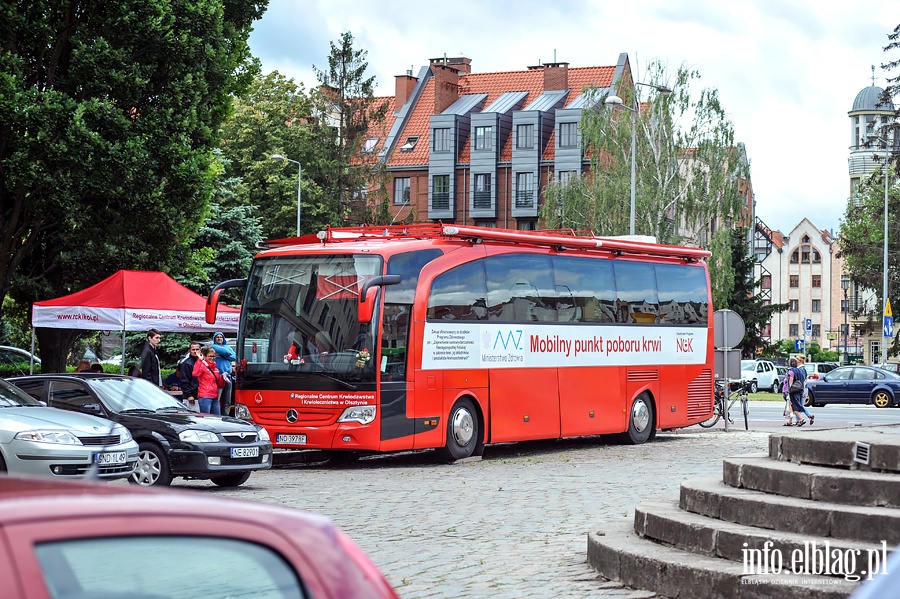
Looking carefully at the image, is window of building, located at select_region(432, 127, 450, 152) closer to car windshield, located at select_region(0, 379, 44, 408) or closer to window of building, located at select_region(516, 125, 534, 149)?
window of building, located at select_region(516, 125, 534, 149)

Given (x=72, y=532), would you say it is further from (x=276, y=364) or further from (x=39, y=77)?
(x=39, y=77)

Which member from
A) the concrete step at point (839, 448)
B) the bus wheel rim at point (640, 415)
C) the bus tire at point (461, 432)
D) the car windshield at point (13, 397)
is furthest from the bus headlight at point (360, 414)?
the concrete step at point (839, 448)

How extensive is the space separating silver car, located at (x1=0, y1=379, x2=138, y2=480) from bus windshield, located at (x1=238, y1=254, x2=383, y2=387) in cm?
514

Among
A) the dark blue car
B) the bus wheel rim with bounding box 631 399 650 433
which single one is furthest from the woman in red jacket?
the dark blue car

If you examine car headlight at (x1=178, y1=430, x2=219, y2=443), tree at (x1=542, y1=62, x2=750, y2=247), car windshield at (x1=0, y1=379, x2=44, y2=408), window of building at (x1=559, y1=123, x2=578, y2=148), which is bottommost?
car headlight at (x1=178, y1=430, x2=219, y2=443)

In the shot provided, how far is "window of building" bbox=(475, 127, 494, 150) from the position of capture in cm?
8481

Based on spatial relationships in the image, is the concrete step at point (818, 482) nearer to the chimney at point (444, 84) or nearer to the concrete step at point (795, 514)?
the concrete step at point (795, 514)

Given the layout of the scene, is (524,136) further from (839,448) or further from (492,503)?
(839,448)

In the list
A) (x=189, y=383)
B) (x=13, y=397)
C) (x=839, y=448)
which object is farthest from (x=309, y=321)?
(x=839, y=448)

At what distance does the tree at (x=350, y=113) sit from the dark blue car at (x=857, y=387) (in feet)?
86.3

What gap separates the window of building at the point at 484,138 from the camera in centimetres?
8481

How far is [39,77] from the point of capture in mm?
29016

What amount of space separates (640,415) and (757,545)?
55.8 ft

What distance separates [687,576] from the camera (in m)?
9.15
